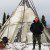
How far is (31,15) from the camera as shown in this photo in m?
30.5

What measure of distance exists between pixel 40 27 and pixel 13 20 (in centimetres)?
834

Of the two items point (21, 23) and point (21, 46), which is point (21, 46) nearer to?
point (21, 46)

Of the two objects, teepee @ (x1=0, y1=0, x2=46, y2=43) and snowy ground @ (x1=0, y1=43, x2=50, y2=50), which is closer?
snowy ground @ (x1=0, y1=43, x2=50, y2=50)

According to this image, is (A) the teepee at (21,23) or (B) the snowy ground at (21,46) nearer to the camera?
(B) the snowy ground at (21,46)

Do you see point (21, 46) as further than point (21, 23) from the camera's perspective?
No

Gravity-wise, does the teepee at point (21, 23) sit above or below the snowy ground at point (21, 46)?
above

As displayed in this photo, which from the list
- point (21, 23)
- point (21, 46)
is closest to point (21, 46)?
point (21, 46)

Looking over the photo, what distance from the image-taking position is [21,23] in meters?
30.0

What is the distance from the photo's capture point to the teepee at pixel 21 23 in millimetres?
28517

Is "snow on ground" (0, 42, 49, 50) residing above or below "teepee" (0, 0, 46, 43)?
below

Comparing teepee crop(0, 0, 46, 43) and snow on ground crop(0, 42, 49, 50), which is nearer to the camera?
snow on ground crop(0, 42, 49, 50)

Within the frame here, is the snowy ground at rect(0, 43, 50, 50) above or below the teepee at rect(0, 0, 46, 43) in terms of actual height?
below

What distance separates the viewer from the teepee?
28517 mm

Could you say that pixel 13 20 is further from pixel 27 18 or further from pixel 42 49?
pixel 42 49
